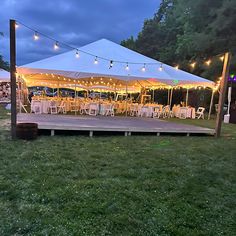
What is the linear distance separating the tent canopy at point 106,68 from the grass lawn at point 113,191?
4885 mm

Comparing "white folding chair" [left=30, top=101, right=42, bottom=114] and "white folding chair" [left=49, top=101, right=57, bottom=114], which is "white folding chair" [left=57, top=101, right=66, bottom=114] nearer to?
"white folding chair" [left=49, top=101, right=57, bottom=114]

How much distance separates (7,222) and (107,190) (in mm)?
1217

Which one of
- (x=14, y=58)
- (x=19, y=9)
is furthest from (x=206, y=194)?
(x=19, y=9)

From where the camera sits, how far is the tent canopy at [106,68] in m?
10.2

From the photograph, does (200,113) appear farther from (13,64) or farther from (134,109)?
(13,64)

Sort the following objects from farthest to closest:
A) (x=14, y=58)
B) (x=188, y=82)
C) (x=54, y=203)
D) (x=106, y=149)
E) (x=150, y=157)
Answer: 1. (x=188, y=82)
2. (x=14, y=58)
3. (x=106, y=149)
4. (x=150, y=157)
5. (x=54, y=203)

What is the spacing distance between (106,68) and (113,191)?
26.5ft

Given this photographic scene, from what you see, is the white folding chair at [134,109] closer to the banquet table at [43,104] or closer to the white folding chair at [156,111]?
the white folding chair at [156,111]

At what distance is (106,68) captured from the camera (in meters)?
11.0

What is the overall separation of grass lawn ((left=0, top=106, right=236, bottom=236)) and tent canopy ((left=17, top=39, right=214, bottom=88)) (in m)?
4.89

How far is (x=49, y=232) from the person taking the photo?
2.37 metres

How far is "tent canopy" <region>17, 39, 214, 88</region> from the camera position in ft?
33.4

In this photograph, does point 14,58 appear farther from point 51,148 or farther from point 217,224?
point 217,224

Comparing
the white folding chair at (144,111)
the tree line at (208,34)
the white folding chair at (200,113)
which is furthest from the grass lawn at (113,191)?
the white folding chair at (200,113)
